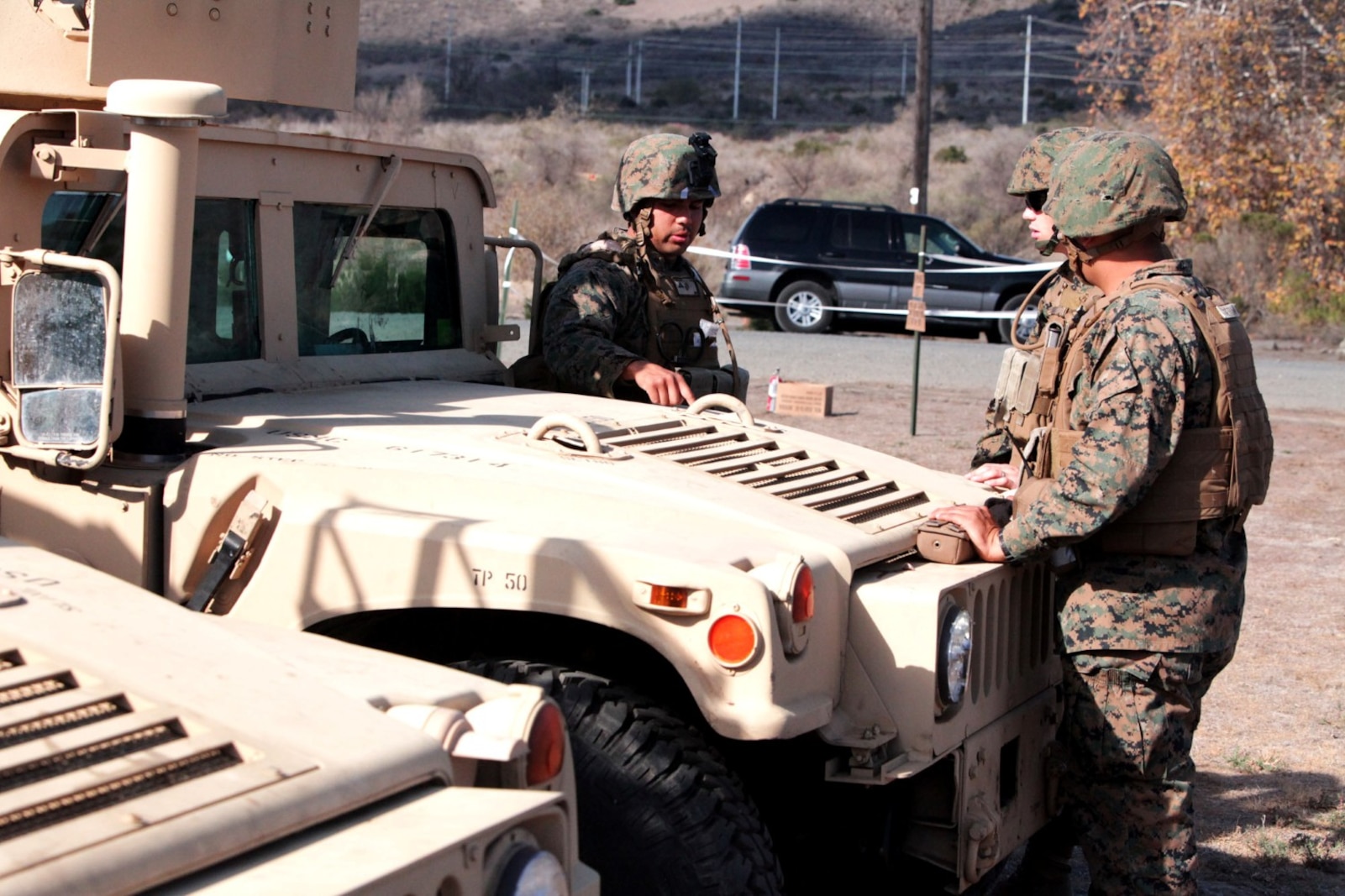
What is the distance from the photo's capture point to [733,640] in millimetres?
2934

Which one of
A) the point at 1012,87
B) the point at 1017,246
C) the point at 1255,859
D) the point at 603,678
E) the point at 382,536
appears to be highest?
the point at 1012,87

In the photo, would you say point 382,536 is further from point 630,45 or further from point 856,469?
point 630,45

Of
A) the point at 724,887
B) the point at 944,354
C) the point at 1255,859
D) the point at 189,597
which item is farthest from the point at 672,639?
the point at 944,354

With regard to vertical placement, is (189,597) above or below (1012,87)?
below

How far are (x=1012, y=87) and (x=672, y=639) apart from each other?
47488 millimetres

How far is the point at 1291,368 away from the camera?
17.3 m

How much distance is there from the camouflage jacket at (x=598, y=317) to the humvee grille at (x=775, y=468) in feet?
2.07

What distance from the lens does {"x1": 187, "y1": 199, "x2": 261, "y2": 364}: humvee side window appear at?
3861mm

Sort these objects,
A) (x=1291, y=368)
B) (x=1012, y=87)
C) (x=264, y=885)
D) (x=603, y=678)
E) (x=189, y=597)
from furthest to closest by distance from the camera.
→ (x=1012, y=87)
(x=1291, y=368)
(x=189, y=597)
(x=603, y=678)
(x=264, y=885)

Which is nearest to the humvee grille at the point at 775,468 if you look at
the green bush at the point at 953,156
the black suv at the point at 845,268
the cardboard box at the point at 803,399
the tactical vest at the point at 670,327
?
the tactical vest at the point at 670,327

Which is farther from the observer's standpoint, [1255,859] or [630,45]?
[630,45]

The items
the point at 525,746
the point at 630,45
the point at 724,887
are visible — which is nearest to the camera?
the point at 525,746

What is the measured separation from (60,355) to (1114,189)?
2.24 metres

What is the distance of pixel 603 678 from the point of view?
3154mm
